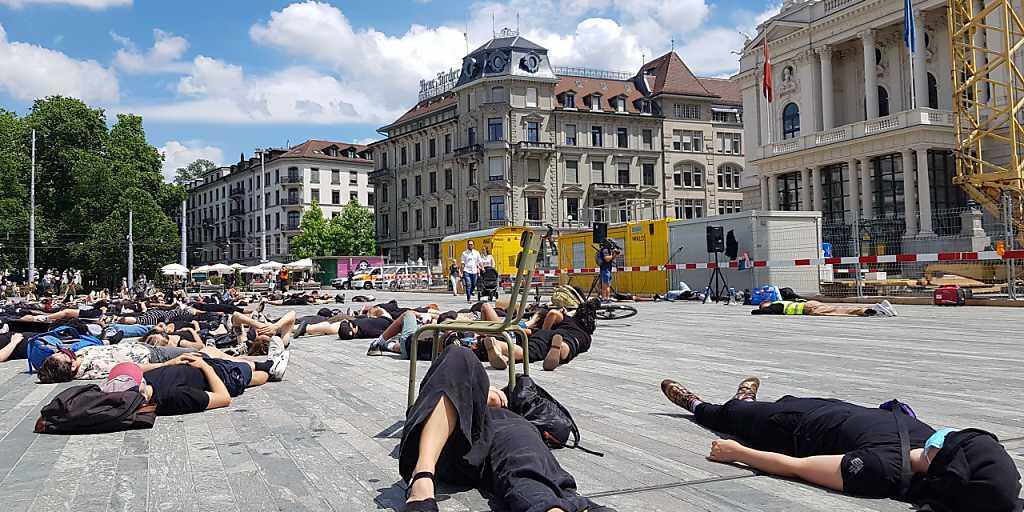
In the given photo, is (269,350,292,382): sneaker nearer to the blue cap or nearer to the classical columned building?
the blue cap

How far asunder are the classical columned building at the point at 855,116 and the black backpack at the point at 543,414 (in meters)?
34.2

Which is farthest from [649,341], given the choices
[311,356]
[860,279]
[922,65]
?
[922,65]

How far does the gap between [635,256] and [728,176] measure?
1936 inches

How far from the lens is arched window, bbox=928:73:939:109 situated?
4206 cm

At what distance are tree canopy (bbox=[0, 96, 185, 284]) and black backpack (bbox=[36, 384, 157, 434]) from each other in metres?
50.7

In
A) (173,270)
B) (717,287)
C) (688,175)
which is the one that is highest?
(688,175)

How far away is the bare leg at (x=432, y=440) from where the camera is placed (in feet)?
10.4

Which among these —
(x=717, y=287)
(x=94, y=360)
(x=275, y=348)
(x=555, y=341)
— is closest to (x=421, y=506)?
(x=555, y=341)

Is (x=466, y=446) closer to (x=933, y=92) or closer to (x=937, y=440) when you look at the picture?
(x=937, y=440)

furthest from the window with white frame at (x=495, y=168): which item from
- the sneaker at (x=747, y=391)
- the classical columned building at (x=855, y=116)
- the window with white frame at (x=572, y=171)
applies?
the sneaker at (x=747, y=391)

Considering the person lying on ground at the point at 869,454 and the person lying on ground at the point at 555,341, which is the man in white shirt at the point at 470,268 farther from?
the person lying on ground at the point at 869,454

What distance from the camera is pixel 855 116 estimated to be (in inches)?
1864

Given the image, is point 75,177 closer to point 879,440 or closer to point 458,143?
point 458,143

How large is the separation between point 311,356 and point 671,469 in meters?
6.54
